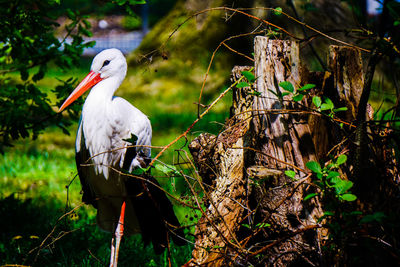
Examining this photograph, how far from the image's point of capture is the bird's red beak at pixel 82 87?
2.88 metres

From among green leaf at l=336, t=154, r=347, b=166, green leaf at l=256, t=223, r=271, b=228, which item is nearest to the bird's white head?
green leaf at l=256, t=223, r=271, b=228

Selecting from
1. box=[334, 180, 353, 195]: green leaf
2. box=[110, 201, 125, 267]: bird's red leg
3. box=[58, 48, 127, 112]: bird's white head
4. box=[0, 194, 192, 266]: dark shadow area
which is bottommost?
box=[0, 194, 192, 266]: dark shadow area

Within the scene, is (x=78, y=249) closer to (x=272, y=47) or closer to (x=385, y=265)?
(x=272, y=47)

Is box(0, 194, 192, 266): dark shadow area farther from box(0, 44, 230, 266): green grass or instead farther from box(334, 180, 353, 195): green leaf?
box(334, 180, 353, 195): green leaf

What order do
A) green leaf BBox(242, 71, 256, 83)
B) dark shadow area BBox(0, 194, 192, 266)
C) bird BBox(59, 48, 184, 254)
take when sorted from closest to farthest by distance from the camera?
green leaf BBox(242, 71, 256, 83) → bird BBox(59, 48, 184, 254) → dark shadow area BBox(0, 194, 192, 266)

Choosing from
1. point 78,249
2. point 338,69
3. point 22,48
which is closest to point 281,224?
point 338,69

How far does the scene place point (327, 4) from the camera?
6516 mm

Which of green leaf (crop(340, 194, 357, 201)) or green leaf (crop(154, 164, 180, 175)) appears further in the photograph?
green leaf (crop(154, 164, 180, 175))

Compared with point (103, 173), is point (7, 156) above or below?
below

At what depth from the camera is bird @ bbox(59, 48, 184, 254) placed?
2715 millimetres

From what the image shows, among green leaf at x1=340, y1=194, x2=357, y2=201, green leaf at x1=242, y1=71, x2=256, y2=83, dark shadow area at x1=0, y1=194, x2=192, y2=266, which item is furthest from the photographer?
dark shadow area at x1=0, y1=194, x2=192, y2=266

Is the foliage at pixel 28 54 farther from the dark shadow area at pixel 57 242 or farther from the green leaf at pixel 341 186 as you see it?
the green leaf at pixel 341 186

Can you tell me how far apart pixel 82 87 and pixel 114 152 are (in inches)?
19.2

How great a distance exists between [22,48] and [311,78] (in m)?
1.86
